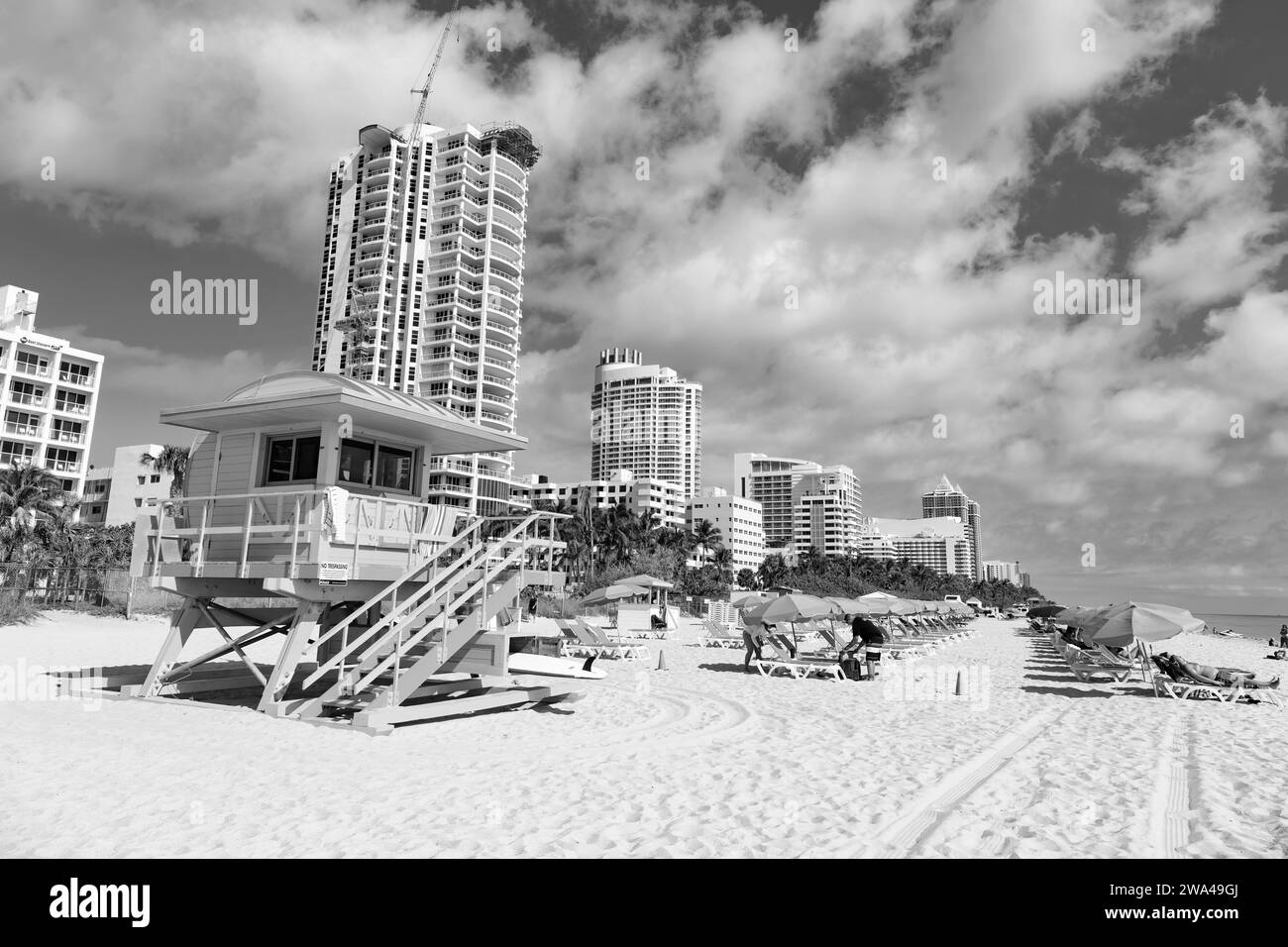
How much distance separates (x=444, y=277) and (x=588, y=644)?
92.1m

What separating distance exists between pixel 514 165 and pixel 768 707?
4465 inches

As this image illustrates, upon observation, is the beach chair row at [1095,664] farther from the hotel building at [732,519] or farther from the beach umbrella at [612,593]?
the hotel building at [732,519]

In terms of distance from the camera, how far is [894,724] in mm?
11859

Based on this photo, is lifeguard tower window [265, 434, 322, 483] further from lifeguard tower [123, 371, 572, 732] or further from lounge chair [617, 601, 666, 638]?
lounge chair [617, 601, 666, 638]

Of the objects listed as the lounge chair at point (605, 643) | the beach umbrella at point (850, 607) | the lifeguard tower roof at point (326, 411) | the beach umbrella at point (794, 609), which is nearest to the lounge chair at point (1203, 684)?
the beach umbrella at point (794, 609)

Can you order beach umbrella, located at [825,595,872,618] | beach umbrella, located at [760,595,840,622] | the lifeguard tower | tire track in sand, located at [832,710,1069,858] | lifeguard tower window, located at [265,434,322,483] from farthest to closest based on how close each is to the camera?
beach umbrella, located at [825,595,872,618] < beach umbrella, located at [760,595,840,622] < lifeguard tower window, located at [265,434,322,483] < the lifeguard tower < tire track in sand, located at [832,710,1069,858]

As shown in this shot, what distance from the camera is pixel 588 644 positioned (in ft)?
69.7

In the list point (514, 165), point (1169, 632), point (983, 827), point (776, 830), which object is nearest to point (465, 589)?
point (776, 830)

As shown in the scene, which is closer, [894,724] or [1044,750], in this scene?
[1044,750]

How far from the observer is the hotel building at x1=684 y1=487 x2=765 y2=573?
6954 inches

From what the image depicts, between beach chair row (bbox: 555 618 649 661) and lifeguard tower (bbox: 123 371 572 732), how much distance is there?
7.52 metres

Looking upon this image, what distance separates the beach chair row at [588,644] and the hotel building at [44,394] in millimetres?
62877

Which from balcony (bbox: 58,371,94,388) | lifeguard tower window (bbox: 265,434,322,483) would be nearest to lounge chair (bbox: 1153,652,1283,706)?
lifeguard tower window (bbox: 265,434,322,483)

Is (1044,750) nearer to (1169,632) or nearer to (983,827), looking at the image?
(983,827)
